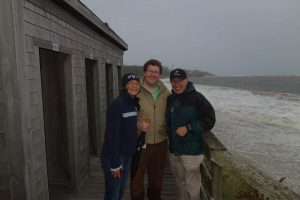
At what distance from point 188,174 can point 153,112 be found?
29.0 inches

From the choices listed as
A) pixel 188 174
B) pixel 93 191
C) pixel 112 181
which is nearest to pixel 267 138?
pixel 93 191

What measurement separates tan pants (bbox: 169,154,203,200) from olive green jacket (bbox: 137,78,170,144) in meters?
0.29

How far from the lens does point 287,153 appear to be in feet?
47.9

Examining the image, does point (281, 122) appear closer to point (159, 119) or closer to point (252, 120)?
point (252, 120)

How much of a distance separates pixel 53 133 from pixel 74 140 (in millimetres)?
458

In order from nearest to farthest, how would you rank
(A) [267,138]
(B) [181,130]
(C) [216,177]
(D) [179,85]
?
(C) [216,177]
(B) [181,130]
(D) [179,85]
(A) [267,138]

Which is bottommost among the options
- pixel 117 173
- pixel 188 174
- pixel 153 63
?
pixel 188 174

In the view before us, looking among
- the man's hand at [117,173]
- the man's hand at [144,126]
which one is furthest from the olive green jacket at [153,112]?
the man's hand at [117,173]

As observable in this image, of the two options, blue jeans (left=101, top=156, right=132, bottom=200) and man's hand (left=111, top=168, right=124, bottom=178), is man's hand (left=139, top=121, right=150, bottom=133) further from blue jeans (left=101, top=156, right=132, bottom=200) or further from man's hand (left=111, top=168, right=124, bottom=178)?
man's hand (left=111, top=168, right=124, bottom=178)

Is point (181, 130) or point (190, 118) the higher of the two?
point (190, 118)

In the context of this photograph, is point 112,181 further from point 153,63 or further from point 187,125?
point 153,63

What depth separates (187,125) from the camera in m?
3.32

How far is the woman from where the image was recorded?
3.00 m

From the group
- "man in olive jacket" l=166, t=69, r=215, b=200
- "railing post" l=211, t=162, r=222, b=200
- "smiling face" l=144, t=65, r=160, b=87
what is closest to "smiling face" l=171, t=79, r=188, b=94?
"man in olive jacket" l=166, t=69, r=215, b=200
